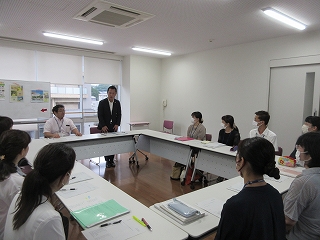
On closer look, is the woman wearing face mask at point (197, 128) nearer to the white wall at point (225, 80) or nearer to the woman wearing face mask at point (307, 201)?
the white wall at point (225, 80)

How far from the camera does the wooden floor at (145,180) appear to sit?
141 inches

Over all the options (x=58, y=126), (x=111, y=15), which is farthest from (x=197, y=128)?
(x=58, y=126)

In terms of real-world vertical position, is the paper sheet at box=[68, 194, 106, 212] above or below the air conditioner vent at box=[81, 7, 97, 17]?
below

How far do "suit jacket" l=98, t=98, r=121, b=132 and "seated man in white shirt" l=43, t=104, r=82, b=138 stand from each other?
0.69 meters

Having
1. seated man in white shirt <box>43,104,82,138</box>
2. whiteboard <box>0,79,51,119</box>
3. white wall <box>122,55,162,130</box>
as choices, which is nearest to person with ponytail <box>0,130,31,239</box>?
seated man in white shirt <box>43,104,82,138</box>

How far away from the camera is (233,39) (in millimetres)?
5035

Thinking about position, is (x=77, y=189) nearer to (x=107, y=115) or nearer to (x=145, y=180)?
(x=145, y=180)

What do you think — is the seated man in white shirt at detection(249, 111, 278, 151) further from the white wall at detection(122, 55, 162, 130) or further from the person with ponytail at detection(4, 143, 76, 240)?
the white wall at detection(122, 55, 162, 130)

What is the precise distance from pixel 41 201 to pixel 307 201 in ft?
4.79

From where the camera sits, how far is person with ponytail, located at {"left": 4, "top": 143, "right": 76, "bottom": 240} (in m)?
0.95

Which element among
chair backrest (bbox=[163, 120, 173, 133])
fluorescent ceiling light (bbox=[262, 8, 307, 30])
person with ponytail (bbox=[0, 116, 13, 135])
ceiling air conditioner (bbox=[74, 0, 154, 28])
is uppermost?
fluorescent ceiling light (bbox=[262, 8, 307, 30])

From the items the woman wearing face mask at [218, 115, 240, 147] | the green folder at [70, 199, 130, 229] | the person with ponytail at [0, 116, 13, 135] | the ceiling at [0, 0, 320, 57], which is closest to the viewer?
the green folder at [70, 199, 130, 229]

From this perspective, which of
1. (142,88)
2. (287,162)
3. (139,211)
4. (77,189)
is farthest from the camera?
(142,88)

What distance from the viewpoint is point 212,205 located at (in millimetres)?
1693
